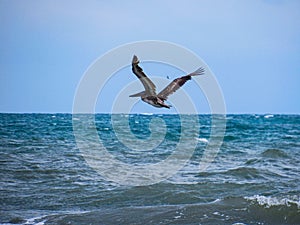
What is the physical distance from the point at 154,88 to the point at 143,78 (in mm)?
155

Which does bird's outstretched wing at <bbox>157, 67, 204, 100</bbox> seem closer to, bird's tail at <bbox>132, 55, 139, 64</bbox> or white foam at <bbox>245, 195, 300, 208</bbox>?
bird's tail at <bbox>132, 55, 139, 64</bbox>

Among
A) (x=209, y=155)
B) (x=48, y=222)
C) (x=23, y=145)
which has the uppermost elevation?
(x=23, y=145)

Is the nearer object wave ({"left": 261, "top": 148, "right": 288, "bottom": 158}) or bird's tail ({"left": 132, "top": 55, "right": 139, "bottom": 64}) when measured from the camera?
bird's tail ({"left": 132, "top": 55, "right": 139, "bottom": 64})

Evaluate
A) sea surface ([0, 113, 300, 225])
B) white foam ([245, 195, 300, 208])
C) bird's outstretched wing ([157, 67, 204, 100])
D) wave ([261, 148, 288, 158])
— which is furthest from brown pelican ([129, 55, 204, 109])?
wave ([261, 148, 288, 158])

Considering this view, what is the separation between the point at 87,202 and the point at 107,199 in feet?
1.63

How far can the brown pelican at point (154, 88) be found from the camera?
16.8 ft

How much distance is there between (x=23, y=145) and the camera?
75.5ft

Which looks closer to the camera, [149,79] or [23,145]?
[149,79]

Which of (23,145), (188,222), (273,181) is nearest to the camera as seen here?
(188,222)

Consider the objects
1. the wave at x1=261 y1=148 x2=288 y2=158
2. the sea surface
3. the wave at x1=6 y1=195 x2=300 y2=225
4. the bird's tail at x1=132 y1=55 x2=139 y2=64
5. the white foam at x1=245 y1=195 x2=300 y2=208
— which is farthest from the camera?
the wave at x1=261 y1=148 x2=288 y2=158

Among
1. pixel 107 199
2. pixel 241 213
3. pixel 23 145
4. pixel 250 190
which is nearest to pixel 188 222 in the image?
pixel 241 213

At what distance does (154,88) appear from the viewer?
522 cm

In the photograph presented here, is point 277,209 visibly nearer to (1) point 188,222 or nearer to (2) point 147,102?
(1) point 188,222

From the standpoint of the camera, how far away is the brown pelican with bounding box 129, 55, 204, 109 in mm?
5133
